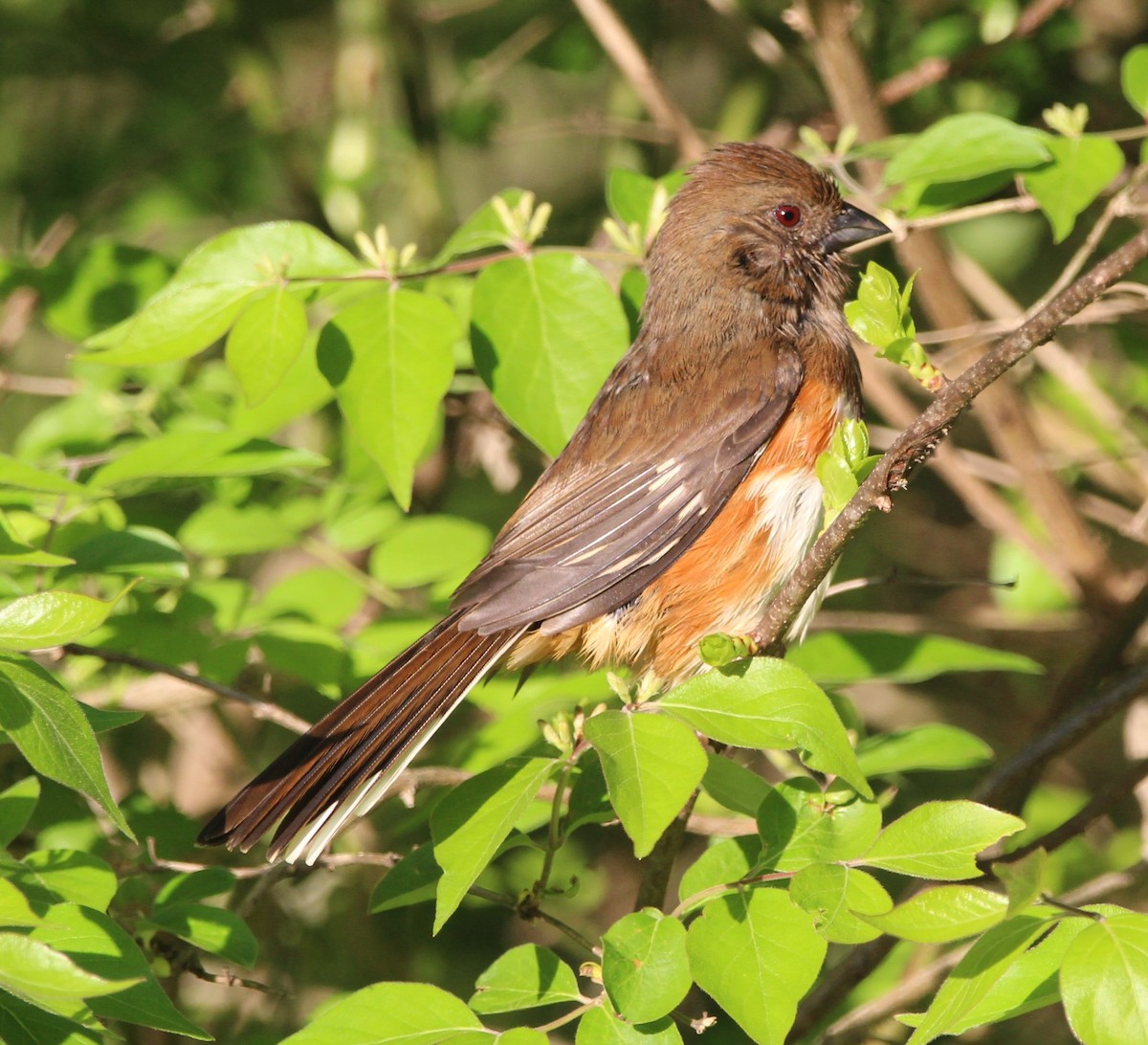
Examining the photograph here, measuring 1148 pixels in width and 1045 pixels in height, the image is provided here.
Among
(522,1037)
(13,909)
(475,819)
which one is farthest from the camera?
(475,819)

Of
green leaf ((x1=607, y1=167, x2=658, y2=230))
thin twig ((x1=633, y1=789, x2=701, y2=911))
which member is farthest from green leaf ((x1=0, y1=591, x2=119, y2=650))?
green leaf ((x1=607, y1=167, x2=658, y2=230))

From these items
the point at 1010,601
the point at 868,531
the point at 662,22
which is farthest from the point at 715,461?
the point at 662,22

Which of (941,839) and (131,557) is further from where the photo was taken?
(131,557)

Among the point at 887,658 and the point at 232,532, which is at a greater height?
the point at 232,532

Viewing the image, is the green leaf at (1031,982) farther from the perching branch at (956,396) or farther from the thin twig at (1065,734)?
the thin twig at (1065,734)

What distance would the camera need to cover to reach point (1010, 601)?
4.39m

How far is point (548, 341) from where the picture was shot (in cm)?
277

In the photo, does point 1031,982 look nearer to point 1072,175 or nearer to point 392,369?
point 392,369

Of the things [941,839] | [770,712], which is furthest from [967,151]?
[941,839]

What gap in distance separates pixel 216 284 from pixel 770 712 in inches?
56.4

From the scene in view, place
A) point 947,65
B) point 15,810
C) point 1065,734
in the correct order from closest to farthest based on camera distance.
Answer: point 15,810 < point 1065,734 < point 947,65

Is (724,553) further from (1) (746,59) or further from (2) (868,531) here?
(1) (746,59)

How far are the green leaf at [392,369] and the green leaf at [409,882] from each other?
2.17ft

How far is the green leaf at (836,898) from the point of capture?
74.5 inches
